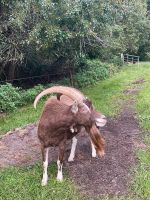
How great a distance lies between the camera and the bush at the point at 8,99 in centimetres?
1355

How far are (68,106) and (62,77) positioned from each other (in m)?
12.5

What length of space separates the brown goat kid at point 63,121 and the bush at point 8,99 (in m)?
6.04

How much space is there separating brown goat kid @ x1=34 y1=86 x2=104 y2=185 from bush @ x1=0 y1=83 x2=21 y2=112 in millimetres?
6042

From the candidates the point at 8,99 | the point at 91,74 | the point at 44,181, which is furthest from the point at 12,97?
the point at 91,74

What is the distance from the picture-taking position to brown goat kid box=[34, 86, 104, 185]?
22.4 ft

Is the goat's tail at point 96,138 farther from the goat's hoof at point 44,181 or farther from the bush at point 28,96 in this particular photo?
the bush at point 28,96

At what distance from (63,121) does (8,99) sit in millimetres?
7003

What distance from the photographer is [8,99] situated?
1373cm

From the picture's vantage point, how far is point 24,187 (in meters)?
7.43

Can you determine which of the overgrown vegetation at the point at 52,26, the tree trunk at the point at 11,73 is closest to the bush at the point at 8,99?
the overgrown vegetation at the point at 52,26

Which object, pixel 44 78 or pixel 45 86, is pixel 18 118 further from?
pixel 44 78

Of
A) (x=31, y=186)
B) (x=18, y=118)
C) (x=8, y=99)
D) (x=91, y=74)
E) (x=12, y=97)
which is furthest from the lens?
(x=91, y=74)

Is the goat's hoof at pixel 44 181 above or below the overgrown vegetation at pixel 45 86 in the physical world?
below

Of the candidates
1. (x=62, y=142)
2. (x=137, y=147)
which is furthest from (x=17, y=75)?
(x=62, y=142)
